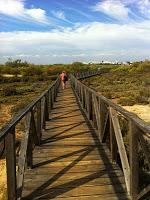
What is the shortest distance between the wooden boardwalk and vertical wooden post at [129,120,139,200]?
0.85ft

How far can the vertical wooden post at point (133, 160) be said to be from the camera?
4406 mm

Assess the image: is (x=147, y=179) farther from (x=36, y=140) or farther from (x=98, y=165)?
(x=36, y=140)

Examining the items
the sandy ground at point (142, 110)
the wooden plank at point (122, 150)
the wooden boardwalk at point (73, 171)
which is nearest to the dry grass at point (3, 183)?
the wooden boardwalk at point (73, 171)

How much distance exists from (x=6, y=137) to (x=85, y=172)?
2.02 m

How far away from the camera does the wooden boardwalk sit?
5.06 metres

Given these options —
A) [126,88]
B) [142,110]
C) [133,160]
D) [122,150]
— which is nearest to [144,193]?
[133,160]

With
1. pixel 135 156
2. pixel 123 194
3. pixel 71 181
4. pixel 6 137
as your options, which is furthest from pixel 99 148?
pixel 6 137

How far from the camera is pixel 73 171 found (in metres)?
5.96

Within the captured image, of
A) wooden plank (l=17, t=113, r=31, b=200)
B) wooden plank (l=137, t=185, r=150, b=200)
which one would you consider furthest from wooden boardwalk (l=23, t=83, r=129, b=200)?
wooden plank (l=137, t=185, r=150, b=200)

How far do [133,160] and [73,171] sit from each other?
1698mm

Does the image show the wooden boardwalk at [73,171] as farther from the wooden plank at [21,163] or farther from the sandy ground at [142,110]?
the sandy ground at [142,110]

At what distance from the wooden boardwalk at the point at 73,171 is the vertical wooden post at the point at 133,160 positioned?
0.85 feet

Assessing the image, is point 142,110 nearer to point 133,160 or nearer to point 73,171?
point 73,171

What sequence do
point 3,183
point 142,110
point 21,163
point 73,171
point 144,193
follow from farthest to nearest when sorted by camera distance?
point 142,110, point 3,183, point 73,171, point 21,163, point 144,193
